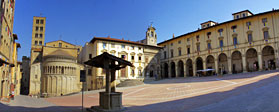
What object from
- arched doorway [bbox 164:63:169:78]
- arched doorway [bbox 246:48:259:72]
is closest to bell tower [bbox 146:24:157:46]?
arched doorway [bbox 164:63:169:78]

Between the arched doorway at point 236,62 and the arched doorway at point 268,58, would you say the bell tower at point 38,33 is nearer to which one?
the arched doorway at point 236,62

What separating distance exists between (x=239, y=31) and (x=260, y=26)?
12.2ft

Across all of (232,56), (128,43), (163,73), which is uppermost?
(128,43)

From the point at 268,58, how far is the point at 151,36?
30.4 meters

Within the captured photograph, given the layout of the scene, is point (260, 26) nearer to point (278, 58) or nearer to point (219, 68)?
point (278, 58)

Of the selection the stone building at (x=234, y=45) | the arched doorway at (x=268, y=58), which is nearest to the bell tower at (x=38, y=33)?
the stone building at (x=234, y=45)

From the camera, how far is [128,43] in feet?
147

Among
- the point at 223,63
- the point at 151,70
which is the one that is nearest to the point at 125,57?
the point at 151,70

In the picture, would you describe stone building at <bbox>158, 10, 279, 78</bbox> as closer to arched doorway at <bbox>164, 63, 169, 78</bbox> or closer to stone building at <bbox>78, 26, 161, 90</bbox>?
arched doorway at <bbox>164, 63, 169, 78</bbox>

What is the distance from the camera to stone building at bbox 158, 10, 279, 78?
33719mm

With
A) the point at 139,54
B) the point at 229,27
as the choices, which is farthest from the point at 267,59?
the point at 139,54

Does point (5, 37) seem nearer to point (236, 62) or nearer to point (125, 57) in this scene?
point (125, 57)

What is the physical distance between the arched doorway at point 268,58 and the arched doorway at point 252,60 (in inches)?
54.7

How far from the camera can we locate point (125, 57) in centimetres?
4362
